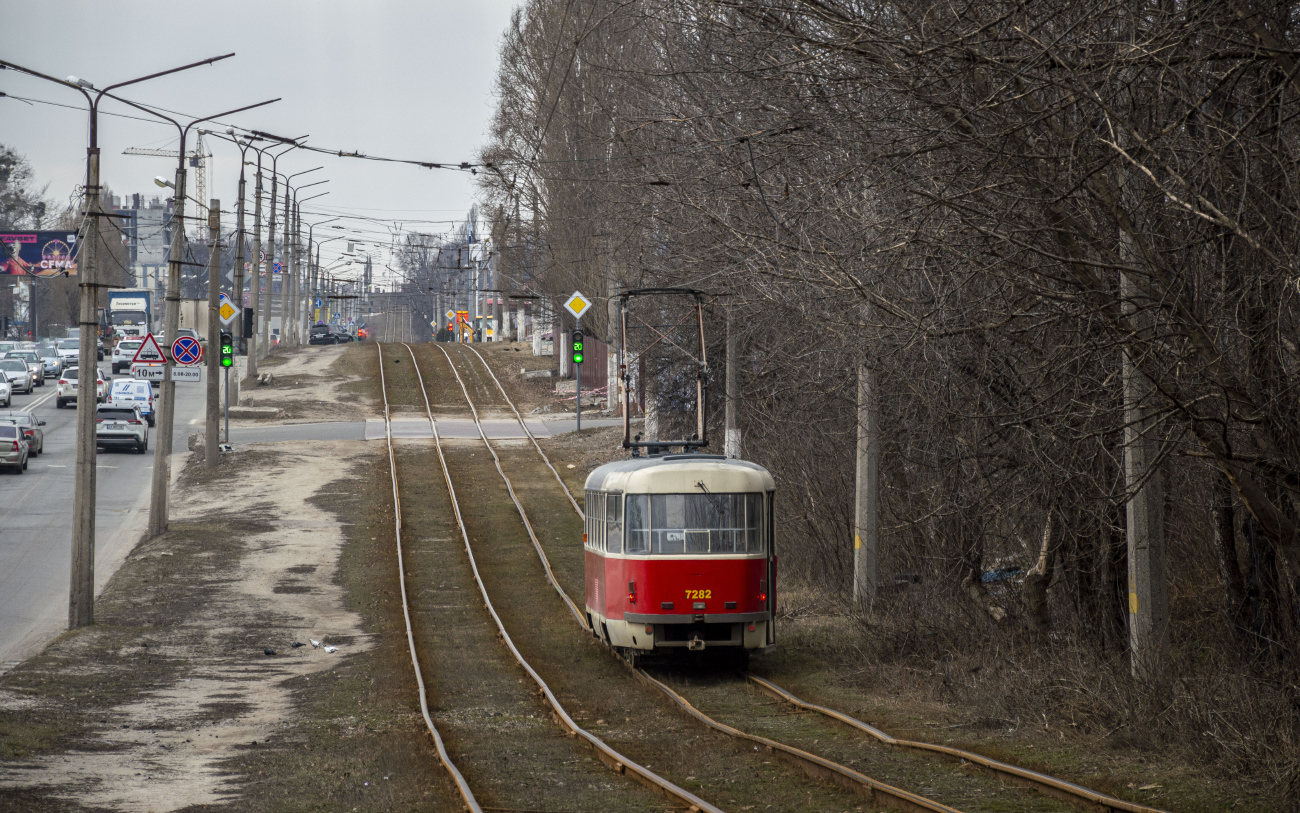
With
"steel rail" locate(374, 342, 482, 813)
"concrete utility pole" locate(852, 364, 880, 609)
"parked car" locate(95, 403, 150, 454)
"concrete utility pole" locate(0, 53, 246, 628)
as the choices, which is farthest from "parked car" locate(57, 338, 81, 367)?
"concrete utility pole" locate(852, 364, 880, 609)

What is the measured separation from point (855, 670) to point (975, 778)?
5031mm

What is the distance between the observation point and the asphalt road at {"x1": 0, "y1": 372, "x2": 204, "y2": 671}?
19.2 meters

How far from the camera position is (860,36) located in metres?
7.73

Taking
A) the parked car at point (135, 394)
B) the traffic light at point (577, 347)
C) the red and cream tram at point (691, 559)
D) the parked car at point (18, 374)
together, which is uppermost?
the traffic light at point (577, 347)

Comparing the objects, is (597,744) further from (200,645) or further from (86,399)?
(86,399)

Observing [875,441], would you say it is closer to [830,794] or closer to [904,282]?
[904,282]

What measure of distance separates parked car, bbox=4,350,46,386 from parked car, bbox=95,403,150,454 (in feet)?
79.8

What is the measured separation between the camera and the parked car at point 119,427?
126 ft

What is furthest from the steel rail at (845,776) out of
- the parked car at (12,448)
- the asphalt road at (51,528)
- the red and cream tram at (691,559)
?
the parked car at (12,448)

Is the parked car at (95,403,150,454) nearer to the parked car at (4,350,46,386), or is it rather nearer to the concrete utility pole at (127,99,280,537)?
the concrete utility pole at (127,99,280,537)

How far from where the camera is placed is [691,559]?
14.0 meters

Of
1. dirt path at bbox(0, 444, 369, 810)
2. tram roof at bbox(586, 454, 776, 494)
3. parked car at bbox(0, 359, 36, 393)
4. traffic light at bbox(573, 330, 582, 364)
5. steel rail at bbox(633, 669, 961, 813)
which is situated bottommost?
dirt path at bbox(0, 444, 369, 810)

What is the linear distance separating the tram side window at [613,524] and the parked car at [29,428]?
1048 inches

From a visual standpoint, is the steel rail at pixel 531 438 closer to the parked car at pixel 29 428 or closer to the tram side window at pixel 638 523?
the tram side window at pixel 638 523
